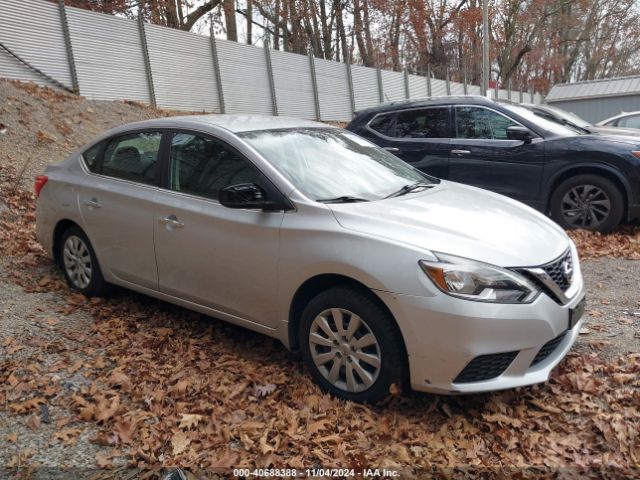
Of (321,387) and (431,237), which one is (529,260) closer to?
(431,237)

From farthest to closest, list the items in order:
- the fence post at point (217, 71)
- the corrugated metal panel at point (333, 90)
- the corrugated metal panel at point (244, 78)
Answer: the corrugated metal panel at point (333, 90), the corrugated metal panel at point (244, 78), the fence post at point (217, 71)

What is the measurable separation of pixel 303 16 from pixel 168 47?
50.1 feet

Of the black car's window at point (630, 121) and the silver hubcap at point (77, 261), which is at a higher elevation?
the black car's window at point (630, 121)

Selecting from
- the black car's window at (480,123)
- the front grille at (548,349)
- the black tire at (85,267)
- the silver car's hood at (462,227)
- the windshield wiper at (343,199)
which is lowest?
the front grille at (548,349)

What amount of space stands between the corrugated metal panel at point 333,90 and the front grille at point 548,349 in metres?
19.5

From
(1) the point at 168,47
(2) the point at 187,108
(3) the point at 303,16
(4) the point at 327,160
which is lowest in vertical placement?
(4) the point at 327,160

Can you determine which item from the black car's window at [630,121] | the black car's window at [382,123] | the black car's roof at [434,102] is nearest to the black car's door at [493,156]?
the black car's roof at [434,102]

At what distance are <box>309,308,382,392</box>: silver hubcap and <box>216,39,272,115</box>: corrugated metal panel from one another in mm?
15013

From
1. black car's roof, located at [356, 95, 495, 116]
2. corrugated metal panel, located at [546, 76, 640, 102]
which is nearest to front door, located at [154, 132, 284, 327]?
black car's roof, located at [356, 95, 495, 116]

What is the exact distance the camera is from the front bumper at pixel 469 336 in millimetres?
2992

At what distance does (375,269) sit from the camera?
316 cm

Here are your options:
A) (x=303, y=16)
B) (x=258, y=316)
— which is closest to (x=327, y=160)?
(x=258, y=316)

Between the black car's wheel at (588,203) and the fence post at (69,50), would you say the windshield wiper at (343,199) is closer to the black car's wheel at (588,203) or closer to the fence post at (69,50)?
the black car's wheel at (588,203)

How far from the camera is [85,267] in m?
5.05
